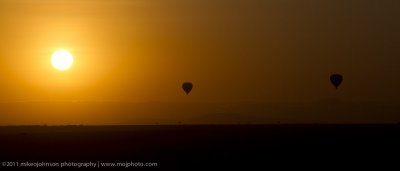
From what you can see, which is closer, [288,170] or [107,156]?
[288,170]

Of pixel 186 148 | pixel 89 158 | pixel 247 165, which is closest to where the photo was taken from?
pixel 247 165

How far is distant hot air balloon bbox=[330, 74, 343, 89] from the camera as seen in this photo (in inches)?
4135

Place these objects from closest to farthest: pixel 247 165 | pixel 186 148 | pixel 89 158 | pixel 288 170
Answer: pixel 288 170 < pixel 247 165 < pixel 89 158 < pixel 186 148

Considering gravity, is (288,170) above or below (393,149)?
below

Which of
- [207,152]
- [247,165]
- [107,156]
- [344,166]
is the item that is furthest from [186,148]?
[344,166]

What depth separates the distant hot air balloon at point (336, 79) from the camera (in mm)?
105031

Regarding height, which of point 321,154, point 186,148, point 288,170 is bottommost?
point 288,170

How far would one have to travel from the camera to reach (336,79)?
10606 cm

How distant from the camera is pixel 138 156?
37062mm

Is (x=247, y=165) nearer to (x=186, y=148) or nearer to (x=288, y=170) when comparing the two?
(x=288, y=170)

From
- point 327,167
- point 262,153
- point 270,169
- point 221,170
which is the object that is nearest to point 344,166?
point 327,167

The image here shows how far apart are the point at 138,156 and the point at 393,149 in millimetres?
13516

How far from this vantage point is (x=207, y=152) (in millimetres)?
39188

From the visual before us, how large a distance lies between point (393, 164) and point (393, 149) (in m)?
7.50
